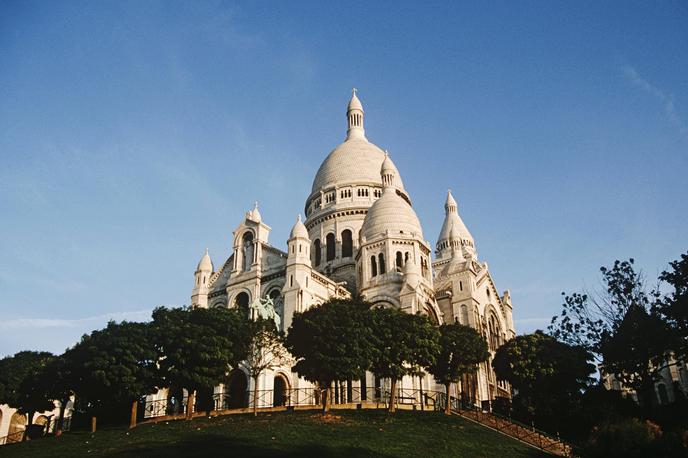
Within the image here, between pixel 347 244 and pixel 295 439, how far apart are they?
3989 cm

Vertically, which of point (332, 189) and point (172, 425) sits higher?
point (332, 189)

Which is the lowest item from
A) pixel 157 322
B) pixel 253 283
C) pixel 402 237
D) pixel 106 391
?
pixel 106 391

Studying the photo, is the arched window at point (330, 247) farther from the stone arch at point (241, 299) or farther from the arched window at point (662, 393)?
the arched window at point (662, 393)

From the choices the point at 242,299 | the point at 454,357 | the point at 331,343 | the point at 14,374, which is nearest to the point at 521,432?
the point at 454,357

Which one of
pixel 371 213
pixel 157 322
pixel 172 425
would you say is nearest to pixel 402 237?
pixel 371 213

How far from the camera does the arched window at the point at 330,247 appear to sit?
67.3 meters

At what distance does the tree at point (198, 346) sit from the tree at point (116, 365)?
858mm

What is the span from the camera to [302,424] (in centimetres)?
3164

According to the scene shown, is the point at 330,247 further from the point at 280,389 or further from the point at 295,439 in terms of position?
the point at 295,439

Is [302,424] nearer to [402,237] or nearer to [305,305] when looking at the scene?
[305,305]

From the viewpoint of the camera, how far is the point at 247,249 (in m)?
56.8

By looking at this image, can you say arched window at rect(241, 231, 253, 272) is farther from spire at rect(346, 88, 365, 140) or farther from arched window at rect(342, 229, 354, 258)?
spire at rect(346, 88, 365, 140)

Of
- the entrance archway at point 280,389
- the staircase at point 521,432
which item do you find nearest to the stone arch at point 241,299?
the entrance archway at point 280,389

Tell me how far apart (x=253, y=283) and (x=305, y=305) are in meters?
6.96
